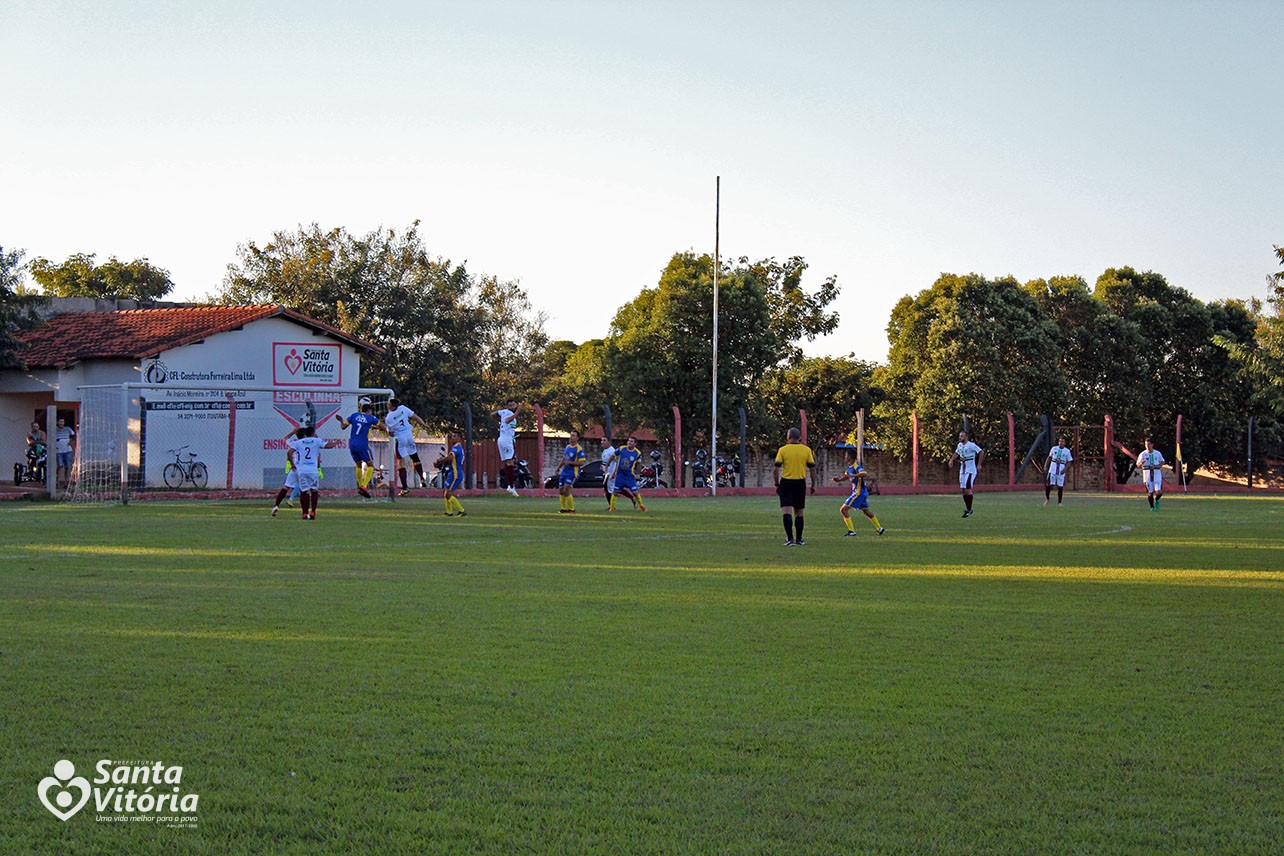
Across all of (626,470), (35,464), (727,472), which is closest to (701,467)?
(727,472)

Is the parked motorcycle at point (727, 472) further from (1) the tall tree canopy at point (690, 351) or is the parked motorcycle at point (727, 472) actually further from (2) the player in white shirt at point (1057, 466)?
(2) the player in white shirt at point (1057, 466)

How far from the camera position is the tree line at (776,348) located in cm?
4881

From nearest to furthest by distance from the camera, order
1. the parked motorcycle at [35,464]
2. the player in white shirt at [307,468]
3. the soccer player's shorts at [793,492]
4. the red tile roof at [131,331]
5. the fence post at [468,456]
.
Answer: the soccer player's shorts at [793,492]
the player in white shirt at [307,468]
the fence post at [468,456]
the parked motorcycle at [35,464]
the red tile roof at [131,331]

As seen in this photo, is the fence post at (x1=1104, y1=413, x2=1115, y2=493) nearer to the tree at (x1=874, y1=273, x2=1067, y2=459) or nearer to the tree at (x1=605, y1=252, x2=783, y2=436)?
the tree at (x1=874, y1=273, x2=1067, y2=459)

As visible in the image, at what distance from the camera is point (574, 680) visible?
746 centimetres

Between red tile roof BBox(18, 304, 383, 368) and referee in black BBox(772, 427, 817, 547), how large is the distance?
23800 mm

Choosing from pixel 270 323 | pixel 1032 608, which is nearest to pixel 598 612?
pixel 1032 608

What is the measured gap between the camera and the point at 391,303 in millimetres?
48344

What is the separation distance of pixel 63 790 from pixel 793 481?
13.8m

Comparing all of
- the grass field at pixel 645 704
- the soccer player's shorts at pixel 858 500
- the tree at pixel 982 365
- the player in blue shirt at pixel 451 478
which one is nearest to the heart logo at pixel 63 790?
the grass field at pixel 645 704

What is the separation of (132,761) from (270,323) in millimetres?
35690

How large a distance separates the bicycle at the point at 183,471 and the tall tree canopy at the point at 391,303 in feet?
43.7

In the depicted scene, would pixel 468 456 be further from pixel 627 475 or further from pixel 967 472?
pixel 967 472

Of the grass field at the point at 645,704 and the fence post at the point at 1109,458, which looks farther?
the fence post at the point at 1109,458
